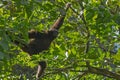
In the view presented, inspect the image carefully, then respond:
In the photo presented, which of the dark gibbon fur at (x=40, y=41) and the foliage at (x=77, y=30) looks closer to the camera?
the foliage at (x=77, y=30)

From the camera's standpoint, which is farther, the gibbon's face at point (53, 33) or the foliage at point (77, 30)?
the gibbon's face at point (53, 33)

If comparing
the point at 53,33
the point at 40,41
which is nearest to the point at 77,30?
the point at 53,33

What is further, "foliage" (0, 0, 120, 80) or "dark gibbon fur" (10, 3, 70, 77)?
Result: "dark gibbon fur" (10, 3, 70, 77)

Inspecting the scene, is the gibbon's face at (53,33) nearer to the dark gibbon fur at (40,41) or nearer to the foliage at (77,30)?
the dark gibbon fur at (40,41)

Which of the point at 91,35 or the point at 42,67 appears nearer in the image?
the point at 91,35

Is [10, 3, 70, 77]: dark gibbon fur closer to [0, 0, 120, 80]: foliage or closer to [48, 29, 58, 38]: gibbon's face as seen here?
[48, 29, 58, 38]: gibbon's face

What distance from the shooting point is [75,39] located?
4.78 metres

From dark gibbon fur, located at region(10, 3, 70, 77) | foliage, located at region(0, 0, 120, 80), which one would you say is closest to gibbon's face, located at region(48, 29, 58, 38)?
dark gibbon fur, located at region(10, 3, 70, 77)

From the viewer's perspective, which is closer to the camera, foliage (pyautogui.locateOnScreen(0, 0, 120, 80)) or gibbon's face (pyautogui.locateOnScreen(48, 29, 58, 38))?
foliage (pyautogui.locateOnScreen(0, 0, 120, 80))

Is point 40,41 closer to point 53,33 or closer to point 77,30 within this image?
point 53,33

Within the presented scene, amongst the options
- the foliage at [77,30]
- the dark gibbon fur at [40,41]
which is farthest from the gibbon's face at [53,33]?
the foliage at [77,30]

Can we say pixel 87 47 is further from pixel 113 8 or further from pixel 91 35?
pixel 113 8

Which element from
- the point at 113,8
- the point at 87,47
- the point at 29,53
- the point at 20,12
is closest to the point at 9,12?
the point at 20,12

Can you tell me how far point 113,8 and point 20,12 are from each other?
1739 mm
